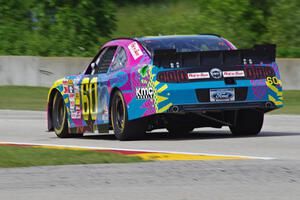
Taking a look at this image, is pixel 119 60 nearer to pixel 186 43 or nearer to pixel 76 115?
pixel 186 43

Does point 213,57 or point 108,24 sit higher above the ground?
point 108,24

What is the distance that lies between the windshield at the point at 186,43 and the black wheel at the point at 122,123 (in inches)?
33.0

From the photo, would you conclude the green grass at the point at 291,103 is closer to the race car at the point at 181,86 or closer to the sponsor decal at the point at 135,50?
the race car at the point at 181,86

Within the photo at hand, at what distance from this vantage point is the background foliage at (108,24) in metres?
29.7

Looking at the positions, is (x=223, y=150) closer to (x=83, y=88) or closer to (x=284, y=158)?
(x=284, y=158)

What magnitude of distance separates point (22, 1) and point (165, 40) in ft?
76.5

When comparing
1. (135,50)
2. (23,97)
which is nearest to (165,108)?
(135,50)

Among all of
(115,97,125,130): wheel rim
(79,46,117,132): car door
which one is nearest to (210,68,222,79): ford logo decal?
(115,97,125,130): wheel rim

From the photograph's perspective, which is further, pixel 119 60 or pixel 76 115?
pixel 76 115

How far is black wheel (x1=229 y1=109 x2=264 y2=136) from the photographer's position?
1352 cm

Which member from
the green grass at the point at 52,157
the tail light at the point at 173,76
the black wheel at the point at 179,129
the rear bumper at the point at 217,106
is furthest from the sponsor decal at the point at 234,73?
the green grass at the point at 52,157

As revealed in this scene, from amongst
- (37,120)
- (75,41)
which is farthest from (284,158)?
(75,41)

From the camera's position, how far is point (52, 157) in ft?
33.4

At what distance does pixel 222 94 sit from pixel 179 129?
1.71m
